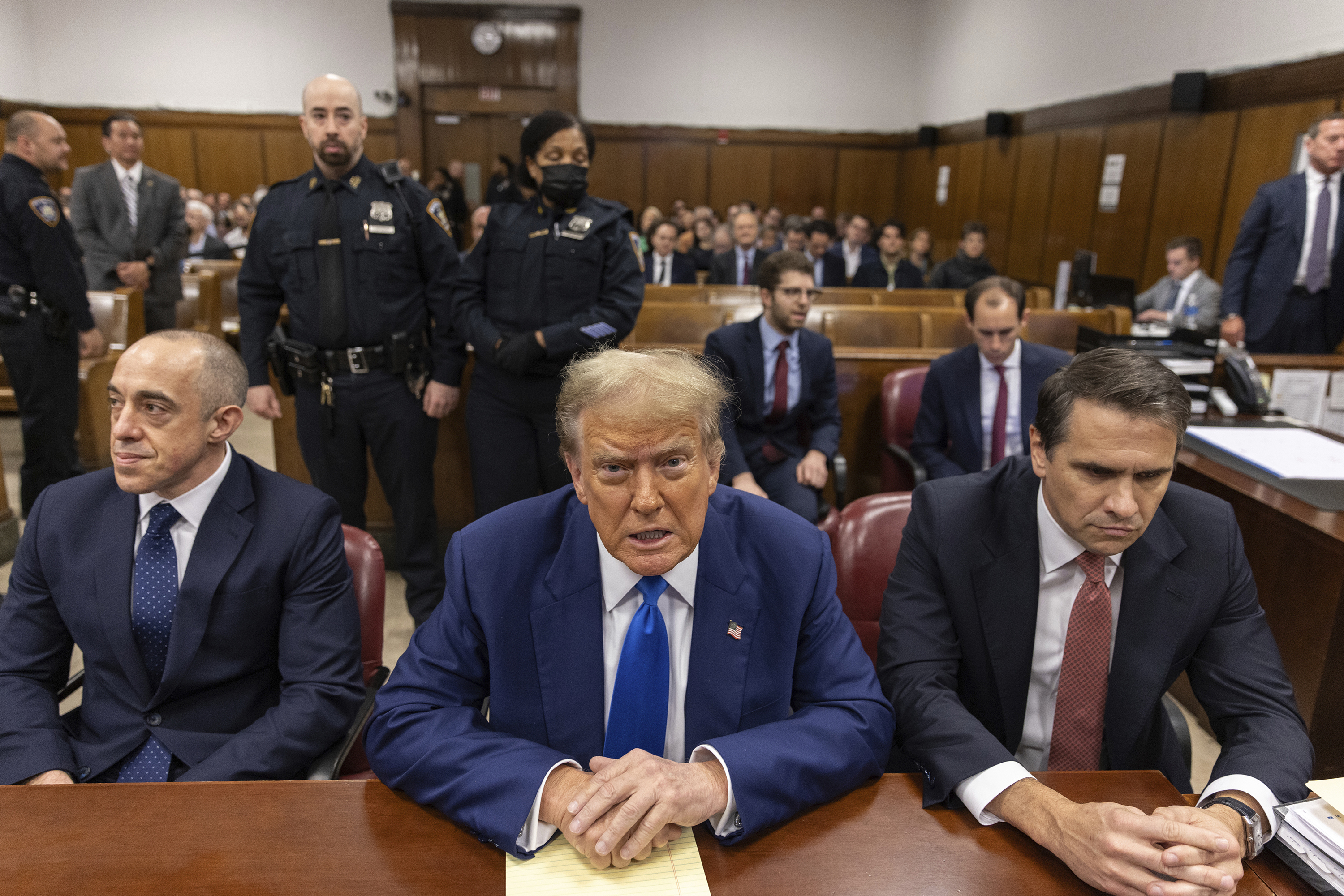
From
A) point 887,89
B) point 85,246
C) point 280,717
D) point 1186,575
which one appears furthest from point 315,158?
point 887,89

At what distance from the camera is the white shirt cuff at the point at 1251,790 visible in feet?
3.73

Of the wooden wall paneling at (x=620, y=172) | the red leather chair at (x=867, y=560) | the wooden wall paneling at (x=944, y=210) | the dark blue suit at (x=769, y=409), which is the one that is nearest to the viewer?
the red leather chair at (x=867, y=560)

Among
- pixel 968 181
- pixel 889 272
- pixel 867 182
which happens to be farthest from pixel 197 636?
pixel 867 182

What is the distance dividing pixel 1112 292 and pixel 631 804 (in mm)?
6167

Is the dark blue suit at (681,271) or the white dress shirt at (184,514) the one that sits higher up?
the dark blue suit at (681,271)

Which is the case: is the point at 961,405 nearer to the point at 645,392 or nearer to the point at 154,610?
the point at 645,392

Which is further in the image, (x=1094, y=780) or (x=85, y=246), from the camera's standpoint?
(x=85, y=246)

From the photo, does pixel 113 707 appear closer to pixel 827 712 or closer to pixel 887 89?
pixel 827 712

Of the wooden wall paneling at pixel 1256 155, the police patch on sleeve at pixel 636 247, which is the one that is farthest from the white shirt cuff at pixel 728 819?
the wooden wall paneling at pixel 1256 155

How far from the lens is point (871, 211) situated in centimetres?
1281

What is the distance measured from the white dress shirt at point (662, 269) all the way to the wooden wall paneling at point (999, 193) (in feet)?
12.8

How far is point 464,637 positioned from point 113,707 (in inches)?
29.9

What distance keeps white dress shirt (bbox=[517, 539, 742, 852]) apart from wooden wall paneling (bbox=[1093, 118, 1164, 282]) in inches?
301

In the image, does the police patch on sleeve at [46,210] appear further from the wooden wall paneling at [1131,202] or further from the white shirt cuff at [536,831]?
the wooden wall paneling at [1131,202]
